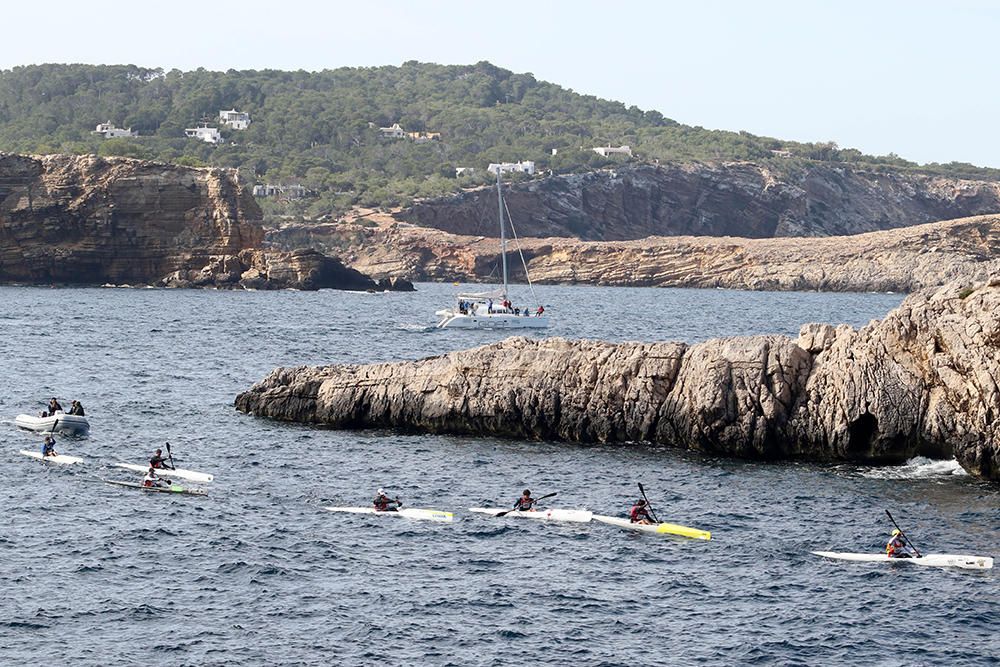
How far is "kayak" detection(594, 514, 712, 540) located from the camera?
40.8 meters

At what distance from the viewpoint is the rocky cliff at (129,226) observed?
144m

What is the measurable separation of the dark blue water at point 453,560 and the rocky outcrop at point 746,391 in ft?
3.79

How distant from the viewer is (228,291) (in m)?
148

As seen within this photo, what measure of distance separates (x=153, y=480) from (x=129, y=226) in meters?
103

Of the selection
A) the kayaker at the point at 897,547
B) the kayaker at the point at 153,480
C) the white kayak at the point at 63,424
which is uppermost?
A: the kayaker at the point at 897,547

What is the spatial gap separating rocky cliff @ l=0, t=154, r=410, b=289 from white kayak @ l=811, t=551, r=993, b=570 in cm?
11497

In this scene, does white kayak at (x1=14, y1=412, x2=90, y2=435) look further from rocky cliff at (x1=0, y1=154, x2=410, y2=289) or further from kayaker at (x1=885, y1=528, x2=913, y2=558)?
rocky cliff at (x1=0, y1=154, x2=410, y2=289)

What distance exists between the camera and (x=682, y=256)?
192625 millimetres

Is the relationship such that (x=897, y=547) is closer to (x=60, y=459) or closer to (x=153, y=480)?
(x=153, y=480)

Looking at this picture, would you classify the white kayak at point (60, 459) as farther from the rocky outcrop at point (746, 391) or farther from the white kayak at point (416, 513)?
the white kayak at point (416, 513)

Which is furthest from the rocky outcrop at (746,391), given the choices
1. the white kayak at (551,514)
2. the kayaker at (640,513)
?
the white kayak at (551,514)

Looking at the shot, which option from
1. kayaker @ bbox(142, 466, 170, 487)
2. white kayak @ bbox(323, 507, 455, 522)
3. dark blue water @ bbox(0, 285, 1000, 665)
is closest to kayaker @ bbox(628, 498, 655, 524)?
dark blue water @ bbox(0, 285, 1000, 665)

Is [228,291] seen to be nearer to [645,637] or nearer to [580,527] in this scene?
[580,527]

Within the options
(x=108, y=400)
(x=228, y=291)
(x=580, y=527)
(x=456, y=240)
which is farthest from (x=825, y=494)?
(x=456, y=240)
